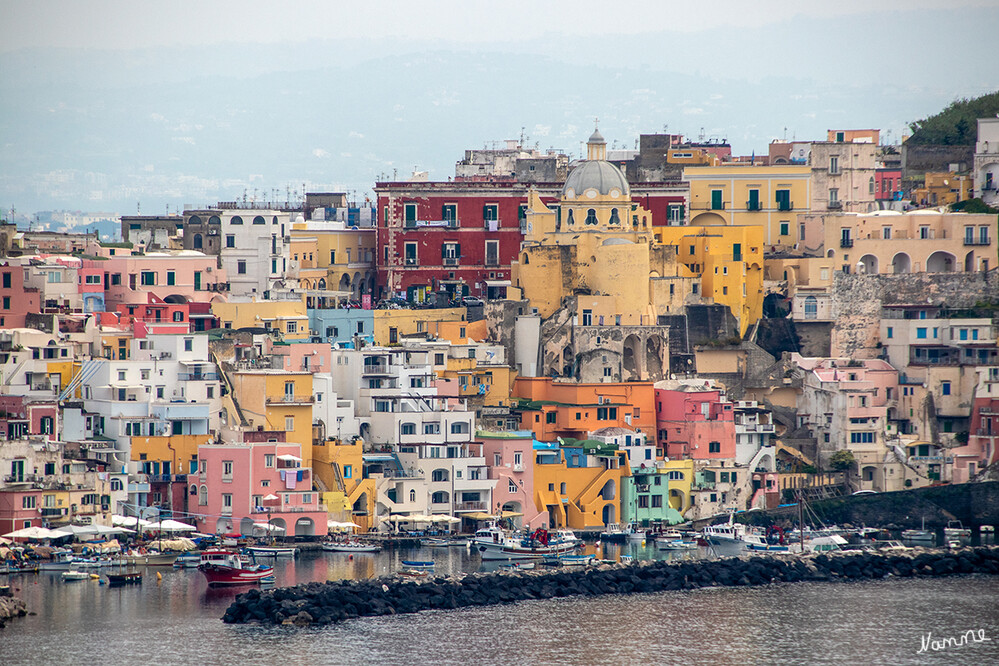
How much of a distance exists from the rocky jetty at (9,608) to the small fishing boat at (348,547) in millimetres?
13197

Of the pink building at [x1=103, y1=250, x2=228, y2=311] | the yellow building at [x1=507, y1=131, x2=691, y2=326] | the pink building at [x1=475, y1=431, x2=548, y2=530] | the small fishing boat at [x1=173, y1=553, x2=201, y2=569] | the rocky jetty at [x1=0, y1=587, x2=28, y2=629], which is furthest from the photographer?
the pink building at [x1=103, y1=250, x2=228, y2=311]

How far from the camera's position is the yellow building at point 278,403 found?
7912 cm

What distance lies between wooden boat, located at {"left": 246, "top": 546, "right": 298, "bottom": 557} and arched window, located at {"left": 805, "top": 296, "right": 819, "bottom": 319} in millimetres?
28051

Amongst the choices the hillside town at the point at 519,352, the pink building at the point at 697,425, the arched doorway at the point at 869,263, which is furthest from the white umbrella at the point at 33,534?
the arched doorway at the point at 869,263

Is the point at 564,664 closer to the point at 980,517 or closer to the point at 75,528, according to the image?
the point at 75,528

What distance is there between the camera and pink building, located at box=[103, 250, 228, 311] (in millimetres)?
90188

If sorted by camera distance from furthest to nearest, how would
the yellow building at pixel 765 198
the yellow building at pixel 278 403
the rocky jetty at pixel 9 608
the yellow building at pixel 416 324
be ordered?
the yellow building at pixel 765 198, the yellow building at pixel 416 324, the yellow building at pixel 278 403, the rocky jetty at pixel 9 608

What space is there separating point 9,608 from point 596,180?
117 ft

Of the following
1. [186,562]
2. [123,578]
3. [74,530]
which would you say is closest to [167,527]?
[186,562]

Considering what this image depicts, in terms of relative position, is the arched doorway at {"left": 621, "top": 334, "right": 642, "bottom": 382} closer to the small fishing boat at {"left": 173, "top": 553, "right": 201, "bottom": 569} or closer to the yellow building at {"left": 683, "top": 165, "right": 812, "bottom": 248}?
the yellow building at {"left": 683, "top": 165, "right": 812, "bottom": 248}

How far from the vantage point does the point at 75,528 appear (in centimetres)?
7319

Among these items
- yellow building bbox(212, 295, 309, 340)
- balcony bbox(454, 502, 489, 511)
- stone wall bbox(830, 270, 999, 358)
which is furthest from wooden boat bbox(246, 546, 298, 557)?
stone wall bbox(830, 270, 999, 358)

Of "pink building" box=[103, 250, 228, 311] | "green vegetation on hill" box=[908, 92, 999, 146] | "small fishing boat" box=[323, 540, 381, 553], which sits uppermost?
"green vegetation on hill" box=[908, 92, 999, 146]

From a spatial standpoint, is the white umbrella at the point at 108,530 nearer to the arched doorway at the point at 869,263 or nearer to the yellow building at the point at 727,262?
the yellow building at the point at 727,262
